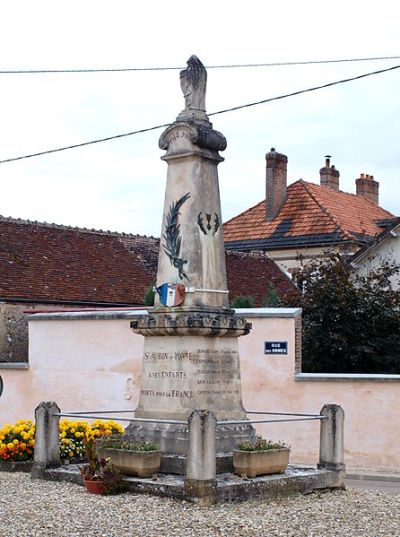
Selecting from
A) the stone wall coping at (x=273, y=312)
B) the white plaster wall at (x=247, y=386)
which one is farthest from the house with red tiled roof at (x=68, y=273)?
the stone wall coping at (x=273, y=312)

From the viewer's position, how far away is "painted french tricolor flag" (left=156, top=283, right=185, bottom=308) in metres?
12.8

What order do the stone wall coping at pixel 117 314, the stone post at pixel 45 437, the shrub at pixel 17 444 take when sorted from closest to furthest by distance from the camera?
the stone post at pixel 45 437, the shrub at pixel 17 444, the stone wall coping at pixel 117 314

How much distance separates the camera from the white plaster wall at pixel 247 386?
1795cm

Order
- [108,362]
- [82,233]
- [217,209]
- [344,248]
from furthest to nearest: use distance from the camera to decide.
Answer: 1. [344,248]
2. [82,233]
3. [108,362]
4. [217,209]

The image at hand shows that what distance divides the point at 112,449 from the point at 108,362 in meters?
8.58

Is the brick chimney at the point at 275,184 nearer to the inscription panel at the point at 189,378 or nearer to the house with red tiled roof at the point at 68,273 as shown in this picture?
the house with red tiled roof at the point at 68,273

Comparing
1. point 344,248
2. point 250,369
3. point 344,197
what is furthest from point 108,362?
point 344,197

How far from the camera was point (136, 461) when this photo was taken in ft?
39.7

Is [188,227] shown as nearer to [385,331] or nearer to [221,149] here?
[221,149]

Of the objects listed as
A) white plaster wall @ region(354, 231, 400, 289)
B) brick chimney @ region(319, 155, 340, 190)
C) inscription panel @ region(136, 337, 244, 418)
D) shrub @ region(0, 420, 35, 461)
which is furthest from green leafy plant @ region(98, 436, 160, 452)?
brick chimney @ region(319, 155, 340, 190)

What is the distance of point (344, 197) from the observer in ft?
140

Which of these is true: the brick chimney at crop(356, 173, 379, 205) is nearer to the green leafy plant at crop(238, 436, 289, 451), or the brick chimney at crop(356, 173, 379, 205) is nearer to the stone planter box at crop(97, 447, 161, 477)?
the green leafy plant at crop(238, 436, 289, 451)

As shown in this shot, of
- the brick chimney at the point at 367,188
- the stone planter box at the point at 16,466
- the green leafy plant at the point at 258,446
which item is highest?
the brick chimney at the point at 367,188

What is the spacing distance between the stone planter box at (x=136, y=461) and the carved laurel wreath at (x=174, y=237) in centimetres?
233
